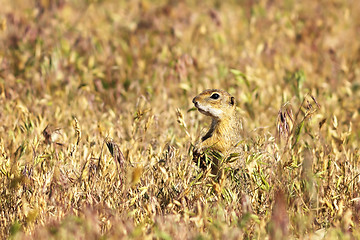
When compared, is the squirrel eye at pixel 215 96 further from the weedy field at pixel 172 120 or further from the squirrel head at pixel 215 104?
the weedy field at pixel 172 120

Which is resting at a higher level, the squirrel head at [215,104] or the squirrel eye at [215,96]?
the squirrel eye at [215,96]

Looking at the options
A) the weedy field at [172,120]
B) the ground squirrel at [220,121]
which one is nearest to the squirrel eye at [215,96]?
the ground squirrel at [220,121]

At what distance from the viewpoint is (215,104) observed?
363 cm

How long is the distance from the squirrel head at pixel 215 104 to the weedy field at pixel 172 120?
10.7 inches

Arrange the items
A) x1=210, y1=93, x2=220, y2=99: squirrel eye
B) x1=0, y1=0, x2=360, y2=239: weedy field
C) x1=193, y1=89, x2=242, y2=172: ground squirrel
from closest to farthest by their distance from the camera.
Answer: x1=0, y1=0, x2=360, y2=239: weedy field
x1=193, y1=89, x2=242, y2=172: ground squirrel
x1=210, y1=93, x2=220, y2=99: squirrel eye

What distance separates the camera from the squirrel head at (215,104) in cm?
359

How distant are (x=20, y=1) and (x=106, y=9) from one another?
3.94 feet

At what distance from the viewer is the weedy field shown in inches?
115

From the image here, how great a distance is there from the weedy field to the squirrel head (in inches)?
10.7

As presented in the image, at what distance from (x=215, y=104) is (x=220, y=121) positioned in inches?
4.6

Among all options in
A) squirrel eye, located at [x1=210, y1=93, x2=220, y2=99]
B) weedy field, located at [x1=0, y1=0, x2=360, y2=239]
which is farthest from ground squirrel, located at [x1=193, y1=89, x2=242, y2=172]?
weedy field, located at [x1=0, y1=0, x2=360, y2=239]

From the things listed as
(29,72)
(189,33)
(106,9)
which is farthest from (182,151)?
(106,9)

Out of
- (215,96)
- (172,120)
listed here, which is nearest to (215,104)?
(215,96)

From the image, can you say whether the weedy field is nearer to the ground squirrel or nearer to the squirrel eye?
the ground squirrel
